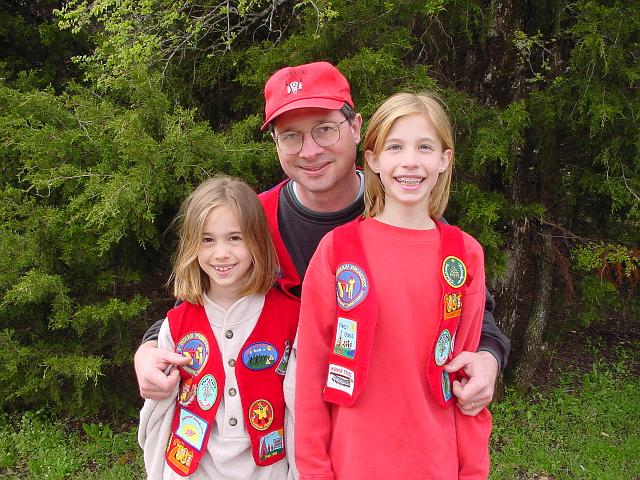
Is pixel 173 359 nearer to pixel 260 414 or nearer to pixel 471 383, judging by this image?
pixel 260 414

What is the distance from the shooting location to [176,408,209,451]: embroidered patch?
2041 mm

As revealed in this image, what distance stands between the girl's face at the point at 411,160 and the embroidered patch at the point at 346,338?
1.35ft

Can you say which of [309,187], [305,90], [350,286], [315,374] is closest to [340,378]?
[315,374]

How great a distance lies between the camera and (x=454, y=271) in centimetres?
182

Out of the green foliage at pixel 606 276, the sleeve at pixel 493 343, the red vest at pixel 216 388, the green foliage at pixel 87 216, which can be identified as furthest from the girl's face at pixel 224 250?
the green foliage at pixel 606 276

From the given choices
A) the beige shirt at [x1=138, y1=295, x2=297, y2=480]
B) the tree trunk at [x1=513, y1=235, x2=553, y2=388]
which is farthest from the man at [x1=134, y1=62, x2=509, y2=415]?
the tree trunk at [x1=513, y1=235, x2=553, y2=388]

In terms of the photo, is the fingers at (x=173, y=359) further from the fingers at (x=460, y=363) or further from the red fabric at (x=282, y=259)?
the fingers at (x=460, y=363)

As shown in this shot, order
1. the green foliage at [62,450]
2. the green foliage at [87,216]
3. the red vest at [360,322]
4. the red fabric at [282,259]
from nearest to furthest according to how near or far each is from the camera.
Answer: the red vest at [360,322] → the red fabric at [282,259] → the green foliage at [87,216] → the green foliage at [62,450]

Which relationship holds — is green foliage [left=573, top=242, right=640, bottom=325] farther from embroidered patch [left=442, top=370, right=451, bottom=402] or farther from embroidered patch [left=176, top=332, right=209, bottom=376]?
embroidered patch [left=176, top=332, right=209, bottom=376]

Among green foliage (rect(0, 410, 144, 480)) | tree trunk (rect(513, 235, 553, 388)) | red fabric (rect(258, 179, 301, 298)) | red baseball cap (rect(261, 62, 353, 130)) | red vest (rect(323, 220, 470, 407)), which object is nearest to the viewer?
red vest (rect(323, 220, 470, 407))

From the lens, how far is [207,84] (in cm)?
421

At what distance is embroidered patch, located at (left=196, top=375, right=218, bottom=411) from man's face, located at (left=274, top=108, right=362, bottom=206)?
2.81 feet

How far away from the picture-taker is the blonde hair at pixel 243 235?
84.1 inches

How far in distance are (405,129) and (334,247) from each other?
436 mm
